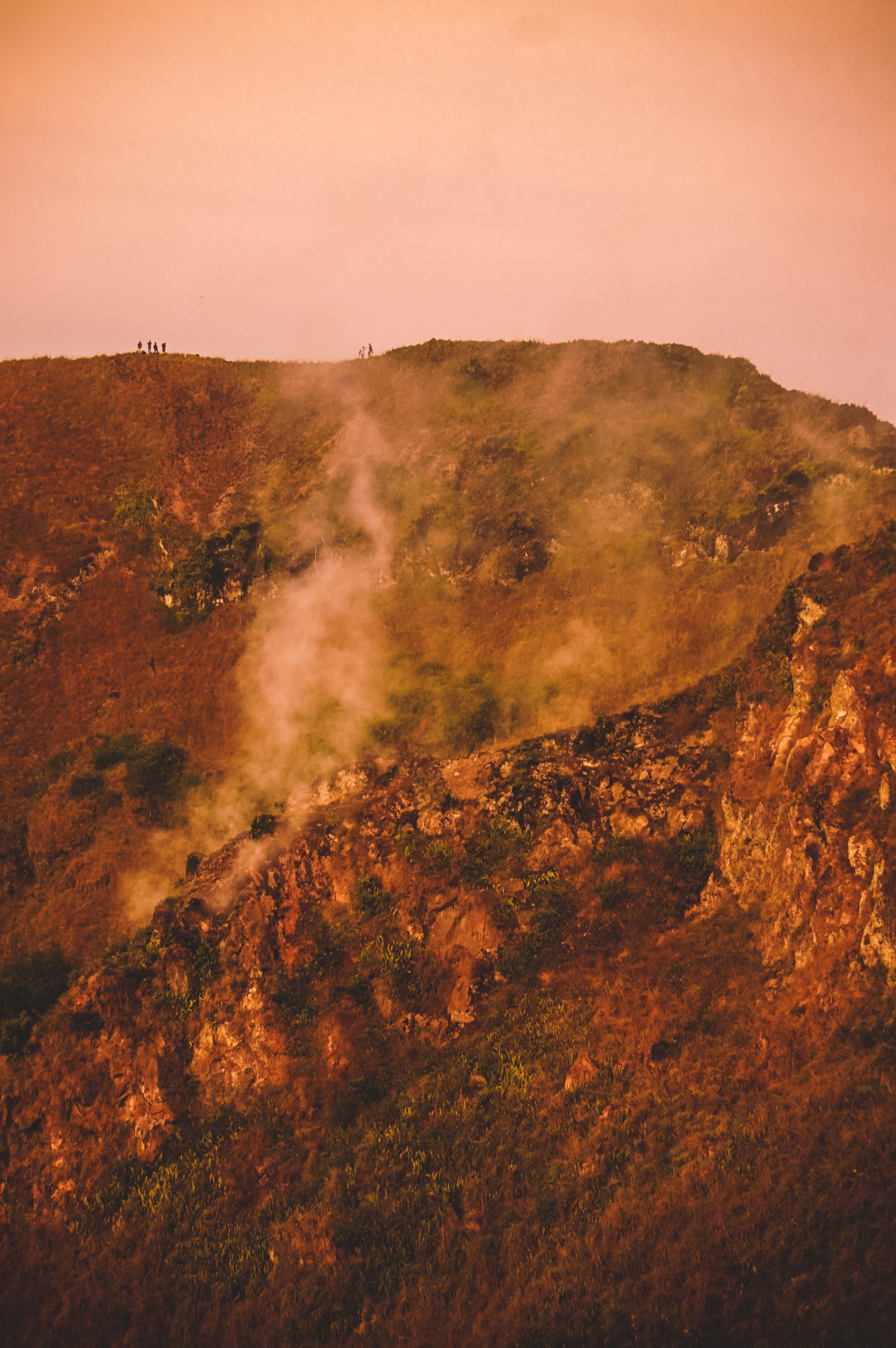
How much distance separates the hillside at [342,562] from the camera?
2739 cm

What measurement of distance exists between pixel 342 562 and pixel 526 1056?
2351 cm

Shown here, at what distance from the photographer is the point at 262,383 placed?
48.3 meters

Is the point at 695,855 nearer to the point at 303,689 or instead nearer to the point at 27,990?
the point at 303,689

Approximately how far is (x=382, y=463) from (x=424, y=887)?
81.8 feet

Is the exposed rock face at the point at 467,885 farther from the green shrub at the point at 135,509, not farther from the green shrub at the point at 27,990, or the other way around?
the green shrub at the point at 135,509

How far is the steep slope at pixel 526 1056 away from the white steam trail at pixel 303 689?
9.95 feet

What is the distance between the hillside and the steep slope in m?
3.67

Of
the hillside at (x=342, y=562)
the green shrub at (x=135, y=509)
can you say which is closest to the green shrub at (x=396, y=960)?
the hillside at (x=342, y=562)

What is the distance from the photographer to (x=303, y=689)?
31.2 meters

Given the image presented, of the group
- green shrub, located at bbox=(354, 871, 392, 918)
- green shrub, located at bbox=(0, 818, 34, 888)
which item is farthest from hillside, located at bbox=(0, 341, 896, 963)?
green shrub, located at bbox=(354, 871, 392, 918)

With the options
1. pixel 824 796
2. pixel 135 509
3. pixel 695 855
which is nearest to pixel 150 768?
pixel 135 509

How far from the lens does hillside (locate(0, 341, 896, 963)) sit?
2739cm

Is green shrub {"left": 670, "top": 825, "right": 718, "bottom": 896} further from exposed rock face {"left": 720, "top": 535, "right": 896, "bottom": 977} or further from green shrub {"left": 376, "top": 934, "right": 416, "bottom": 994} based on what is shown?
green shrub {"left": 376, "top": 934, "right": 416, "bottom": 994}

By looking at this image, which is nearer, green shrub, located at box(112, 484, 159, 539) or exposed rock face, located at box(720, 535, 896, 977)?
exposed rock face, located at box(720, 535, 896, 977)
